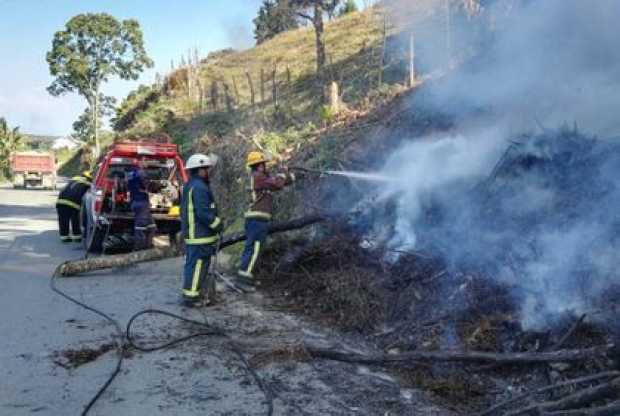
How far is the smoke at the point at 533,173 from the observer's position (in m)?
5.06

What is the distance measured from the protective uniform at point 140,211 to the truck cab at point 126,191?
258mm

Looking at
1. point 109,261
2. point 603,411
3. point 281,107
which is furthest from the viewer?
point 281,107

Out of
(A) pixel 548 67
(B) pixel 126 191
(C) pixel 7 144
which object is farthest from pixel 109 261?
(C) pixel 7 144

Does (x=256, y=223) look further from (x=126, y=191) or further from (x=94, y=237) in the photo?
(x=126, y=191)

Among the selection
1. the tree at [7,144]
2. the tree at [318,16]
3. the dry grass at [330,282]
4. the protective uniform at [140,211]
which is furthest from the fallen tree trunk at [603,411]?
the tree at [7,144]

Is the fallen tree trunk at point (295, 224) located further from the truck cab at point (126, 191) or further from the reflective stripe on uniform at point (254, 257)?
the truck cab at point (126, 191)

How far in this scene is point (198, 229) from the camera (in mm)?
7000

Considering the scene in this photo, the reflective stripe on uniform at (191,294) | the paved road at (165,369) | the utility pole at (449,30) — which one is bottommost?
the paved road at (165,369)

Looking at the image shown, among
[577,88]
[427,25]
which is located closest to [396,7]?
[427,25]

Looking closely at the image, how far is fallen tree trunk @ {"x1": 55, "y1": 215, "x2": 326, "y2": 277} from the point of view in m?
8.00

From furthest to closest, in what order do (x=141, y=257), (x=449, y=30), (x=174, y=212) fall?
(x=449, y=30) → (x=174, y=212) → (x=141, y=257)

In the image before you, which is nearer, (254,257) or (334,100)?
(254,257)

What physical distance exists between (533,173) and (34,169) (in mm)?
33885

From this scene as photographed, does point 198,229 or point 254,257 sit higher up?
point 198,229
